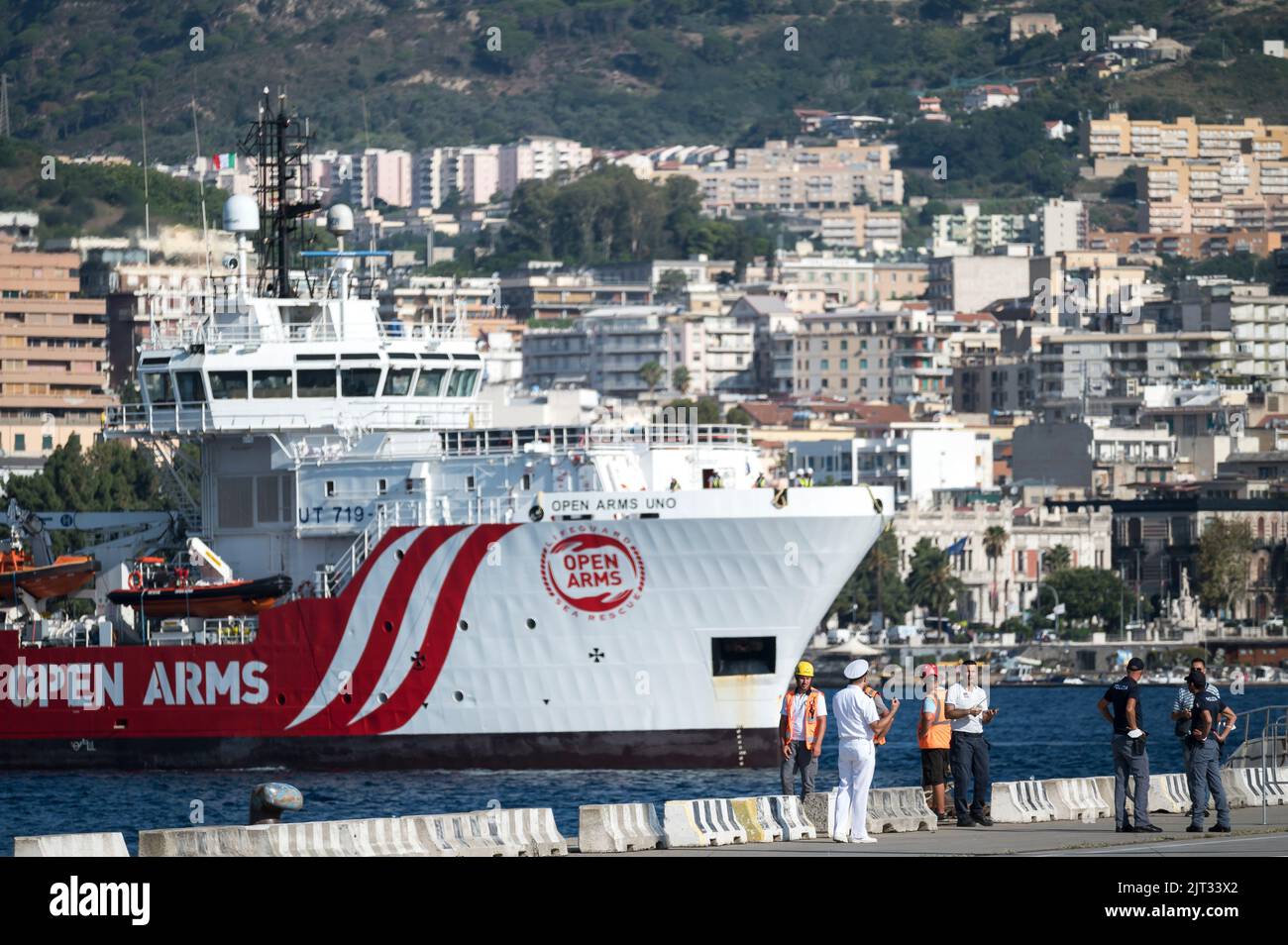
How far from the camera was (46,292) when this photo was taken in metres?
152

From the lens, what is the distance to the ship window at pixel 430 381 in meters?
56.7

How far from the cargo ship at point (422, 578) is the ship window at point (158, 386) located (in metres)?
0.07

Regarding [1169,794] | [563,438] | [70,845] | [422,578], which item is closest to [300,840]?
[70,845]

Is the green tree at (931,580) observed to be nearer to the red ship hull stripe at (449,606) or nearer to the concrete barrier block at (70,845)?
the red ship hull stripe at (449,606)

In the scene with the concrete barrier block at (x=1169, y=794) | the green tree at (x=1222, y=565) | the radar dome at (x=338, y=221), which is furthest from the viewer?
the green tree at (x=1222, y=565)

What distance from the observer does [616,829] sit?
28.8 meters

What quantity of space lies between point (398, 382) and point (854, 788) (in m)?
29.5

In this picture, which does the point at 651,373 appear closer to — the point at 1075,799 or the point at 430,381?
the point at 430,381

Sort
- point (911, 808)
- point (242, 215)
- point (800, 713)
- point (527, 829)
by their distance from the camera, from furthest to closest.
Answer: point (242, 215) < point (911, 808) < point (800, 713) < point (527, 829)

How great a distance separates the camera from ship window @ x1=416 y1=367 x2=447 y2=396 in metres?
56.7

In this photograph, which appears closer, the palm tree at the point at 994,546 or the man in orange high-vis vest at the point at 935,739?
the man in orange high-vis vest at the point at 935,739

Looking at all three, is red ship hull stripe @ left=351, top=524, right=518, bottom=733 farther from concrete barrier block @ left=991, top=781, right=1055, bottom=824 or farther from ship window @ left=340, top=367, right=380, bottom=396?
concrete barrier block @ left=991, top=781, right=1055, bottom=824

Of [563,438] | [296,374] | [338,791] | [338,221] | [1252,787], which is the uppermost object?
[338,221]

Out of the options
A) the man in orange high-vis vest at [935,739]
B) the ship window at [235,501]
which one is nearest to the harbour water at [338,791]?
the ship window at [235,501]
